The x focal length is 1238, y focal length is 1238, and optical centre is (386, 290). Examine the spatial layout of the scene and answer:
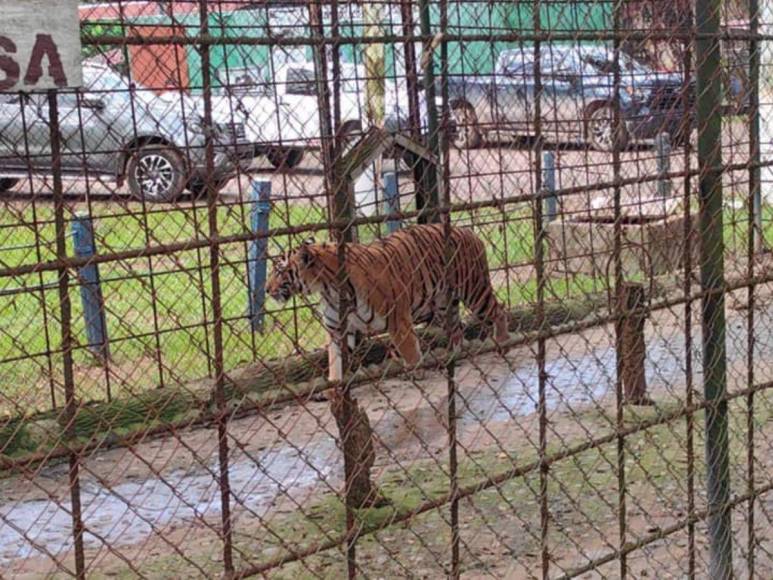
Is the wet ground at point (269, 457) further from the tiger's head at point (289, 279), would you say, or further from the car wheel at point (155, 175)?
the car wheel at point (155, 175)

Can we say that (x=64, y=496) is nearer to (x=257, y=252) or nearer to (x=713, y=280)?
(x=257, y=252)

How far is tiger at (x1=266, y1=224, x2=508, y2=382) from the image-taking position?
723cm

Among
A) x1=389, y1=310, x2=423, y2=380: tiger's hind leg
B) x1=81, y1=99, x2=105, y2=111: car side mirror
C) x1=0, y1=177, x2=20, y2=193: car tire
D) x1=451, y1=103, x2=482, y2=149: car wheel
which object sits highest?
x1=81, y1=99, x2=105, y2=111: car side mirror

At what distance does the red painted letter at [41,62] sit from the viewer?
2.30 metres

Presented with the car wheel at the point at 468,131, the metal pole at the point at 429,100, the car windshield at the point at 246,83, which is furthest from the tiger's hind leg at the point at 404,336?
the car windshield at the point at 246,83

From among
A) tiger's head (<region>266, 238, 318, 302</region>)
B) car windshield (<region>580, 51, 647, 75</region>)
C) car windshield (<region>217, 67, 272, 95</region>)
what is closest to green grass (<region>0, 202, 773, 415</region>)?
tiger's head (<region>266, 238, 318, 302</region>)

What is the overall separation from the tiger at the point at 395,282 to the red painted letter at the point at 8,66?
4.38 m

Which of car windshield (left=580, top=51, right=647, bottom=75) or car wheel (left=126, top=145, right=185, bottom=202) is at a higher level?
car windshield (left=580, top=51, right=647, bottom=75)

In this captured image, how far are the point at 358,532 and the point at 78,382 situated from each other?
474cm

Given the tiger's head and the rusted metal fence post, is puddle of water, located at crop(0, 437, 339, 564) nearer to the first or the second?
the tiger's head

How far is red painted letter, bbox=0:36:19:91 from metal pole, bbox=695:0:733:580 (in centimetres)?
216

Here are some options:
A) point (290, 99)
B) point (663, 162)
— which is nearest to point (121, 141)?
point (663, 162)

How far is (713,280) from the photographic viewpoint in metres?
3.86

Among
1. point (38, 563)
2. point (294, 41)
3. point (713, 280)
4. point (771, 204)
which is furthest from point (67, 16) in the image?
point (771, 204)
